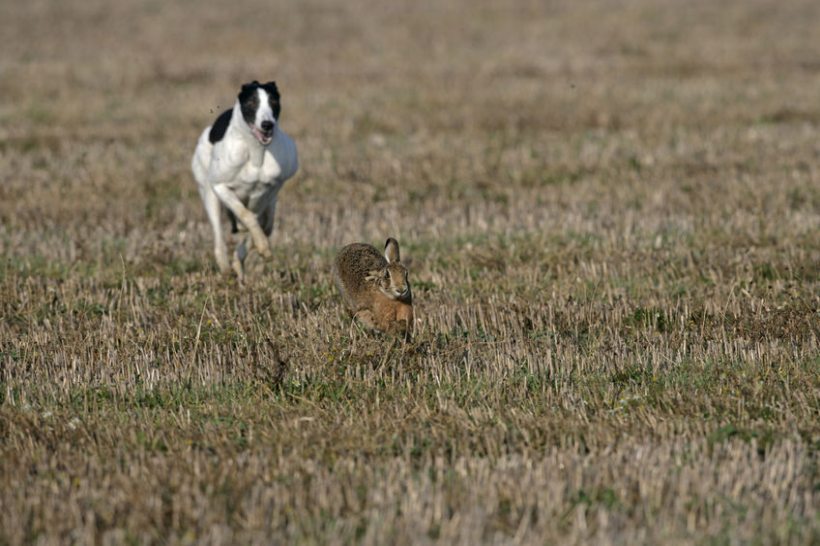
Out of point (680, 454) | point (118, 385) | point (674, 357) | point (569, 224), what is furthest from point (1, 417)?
point (569, 224)

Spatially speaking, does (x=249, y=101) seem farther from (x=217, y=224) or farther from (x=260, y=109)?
(x=217, y=224)

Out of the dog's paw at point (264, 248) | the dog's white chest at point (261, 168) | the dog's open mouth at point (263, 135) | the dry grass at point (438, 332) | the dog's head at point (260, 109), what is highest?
the dog's head at point (260, 109)

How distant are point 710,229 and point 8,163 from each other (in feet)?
31.5

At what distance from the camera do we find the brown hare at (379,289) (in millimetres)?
7395

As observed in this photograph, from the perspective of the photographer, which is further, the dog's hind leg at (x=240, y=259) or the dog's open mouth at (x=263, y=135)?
the dog's hind leg at (x=240, y=259)

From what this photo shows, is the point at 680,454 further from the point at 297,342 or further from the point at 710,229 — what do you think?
the point at 710,229

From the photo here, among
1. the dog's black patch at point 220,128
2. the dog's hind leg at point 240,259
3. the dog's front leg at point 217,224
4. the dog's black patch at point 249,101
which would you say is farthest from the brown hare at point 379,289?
the dog's front leg at point 217,224

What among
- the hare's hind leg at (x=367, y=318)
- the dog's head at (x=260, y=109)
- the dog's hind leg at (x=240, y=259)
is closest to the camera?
the hare's hind leg at (x=367, y=318)

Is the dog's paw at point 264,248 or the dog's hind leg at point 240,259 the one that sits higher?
the dog's paw at point 264,248

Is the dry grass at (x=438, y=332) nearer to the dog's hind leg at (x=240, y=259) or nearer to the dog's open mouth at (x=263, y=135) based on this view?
the dog's hind leg at (x=240, y=259)

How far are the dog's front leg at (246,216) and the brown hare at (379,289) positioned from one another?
166 cm

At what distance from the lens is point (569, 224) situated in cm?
1225

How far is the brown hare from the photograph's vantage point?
7.39m

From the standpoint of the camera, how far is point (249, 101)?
962 cm
